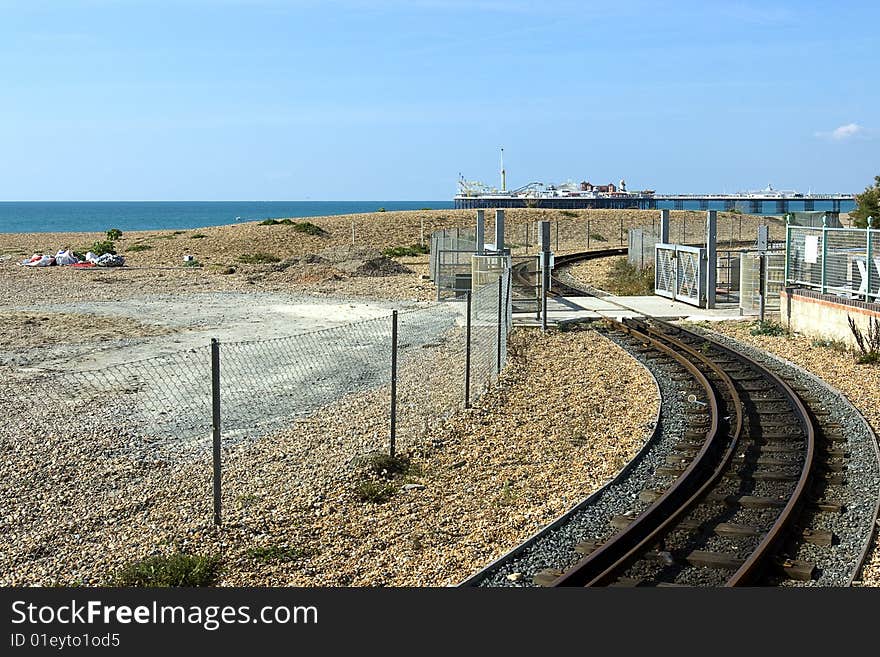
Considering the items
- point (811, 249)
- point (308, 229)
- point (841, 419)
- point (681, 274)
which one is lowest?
point (841, 419)

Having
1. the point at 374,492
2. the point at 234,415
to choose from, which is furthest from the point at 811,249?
the point at 374,492

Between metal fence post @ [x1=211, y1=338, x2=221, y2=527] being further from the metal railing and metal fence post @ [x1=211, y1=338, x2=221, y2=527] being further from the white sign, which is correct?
the white sign

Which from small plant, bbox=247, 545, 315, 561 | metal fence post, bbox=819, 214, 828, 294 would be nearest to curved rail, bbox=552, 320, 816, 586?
small plant, bbox=247, 545, 315, 561

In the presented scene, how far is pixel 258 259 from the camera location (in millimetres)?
47625

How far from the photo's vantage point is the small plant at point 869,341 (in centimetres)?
1888

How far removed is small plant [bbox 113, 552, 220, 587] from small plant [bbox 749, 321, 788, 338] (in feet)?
56.9

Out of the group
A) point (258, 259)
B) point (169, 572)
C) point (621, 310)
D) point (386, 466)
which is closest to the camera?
point (169, 572)

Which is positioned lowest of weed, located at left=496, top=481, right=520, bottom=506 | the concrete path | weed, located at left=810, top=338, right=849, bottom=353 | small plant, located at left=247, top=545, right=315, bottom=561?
small plant, located at left=247, top=545, right=315, bottom=561

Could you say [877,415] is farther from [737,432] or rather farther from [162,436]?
[162,436]

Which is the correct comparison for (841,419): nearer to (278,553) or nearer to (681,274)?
(278,553)

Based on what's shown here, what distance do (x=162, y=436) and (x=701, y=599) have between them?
7763 mm

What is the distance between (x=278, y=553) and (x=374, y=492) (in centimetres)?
194

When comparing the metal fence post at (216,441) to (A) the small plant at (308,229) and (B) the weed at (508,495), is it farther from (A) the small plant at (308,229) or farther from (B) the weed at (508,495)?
(A) the small plant at (308,229)

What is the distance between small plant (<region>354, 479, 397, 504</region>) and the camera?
10875 mm
